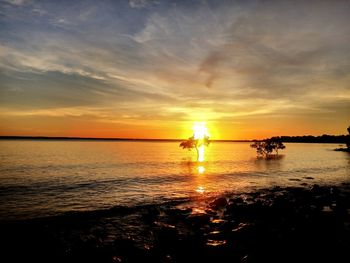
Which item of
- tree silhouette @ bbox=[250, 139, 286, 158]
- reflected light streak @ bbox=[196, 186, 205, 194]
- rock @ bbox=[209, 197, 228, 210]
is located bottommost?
reflected light streak @ bbox=[196, 186, 205, 194]

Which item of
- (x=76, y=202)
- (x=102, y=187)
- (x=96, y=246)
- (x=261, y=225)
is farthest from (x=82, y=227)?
(x=102, y=187)

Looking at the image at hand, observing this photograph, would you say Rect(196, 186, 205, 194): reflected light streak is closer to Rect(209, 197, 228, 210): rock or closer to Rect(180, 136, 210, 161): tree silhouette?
Rect(209, 197, 228, 210): rock

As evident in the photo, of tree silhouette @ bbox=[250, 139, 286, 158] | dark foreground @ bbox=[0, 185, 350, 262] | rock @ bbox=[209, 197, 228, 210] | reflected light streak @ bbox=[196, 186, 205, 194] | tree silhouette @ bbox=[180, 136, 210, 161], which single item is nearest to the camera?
dark foreground @ bbox=[0, 185, 350, 262]

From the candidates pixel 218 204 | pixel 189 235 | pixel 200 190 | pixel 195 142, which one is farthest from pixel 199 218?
pixel 195 142

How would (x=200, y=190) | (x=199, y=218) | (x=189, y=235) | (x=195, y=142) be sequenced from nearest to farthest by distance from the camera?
(x=189, y=235)
(x=199, y=218)
(x=200, y=190)
(x=195, y=142)

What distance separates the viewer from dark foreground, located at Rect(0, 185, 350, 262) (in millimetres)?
16438

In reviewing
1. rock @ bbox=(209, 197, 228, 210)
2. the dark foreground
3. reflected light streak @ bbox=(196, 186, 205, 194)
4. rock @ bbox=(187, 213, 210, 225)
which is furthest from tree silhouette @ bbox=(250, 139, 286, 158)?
rock @ bbox=(187, 213, 210, 225)

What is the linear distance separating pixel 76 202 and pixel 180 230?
17794 millimetres

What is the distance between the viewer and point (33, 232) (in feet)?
71.3

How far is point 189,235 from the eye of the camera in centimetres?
2011

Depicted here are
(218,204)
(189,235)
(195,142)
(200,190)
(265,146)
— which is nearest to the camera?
(189,235)

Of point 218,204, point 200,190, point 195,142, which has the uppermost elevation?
point 195,142

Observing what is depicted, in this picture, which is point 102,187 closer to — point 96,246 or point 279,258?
point 96,246

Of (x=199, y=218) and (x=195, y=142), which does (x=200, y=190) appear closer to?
(x=199, y=218)
